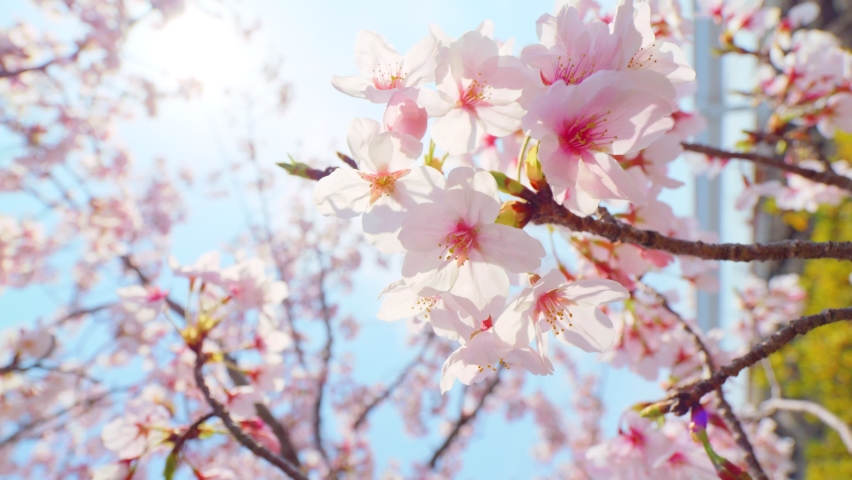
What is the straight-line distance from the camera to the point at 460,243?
2.62 feet

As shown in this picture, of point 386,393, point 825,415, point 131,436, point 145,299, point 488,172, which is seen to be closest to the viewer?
point 488,172

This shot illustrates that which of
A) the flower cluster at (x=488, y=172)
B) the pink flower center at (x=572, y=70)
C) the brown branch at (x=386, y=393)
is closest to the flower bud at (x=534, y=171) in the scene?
the flower cluster at (x=488, y=172)

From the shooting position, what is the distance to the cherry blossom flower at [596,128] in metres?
0.71

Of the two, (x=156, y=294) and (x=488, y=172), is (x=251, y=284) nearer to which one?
(x=156, y=294)

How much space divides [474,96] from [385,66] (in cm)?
20

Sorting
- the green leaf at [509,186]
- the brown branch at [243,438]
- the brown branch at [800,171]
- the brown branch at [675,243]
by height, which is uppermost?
the green leaf at [509,186]

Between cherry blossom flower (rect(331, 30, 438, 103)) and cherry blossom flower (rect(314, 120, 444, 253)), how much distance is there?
128 mm

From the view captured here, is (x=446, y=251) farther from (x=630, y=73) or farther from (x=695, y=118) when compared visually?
(x=695, y=118)

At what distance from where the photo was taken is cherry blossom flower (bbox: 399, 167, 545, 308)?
0.74 meters

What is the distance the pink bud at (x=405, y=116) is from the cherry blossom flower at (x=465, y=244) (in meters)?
0.11

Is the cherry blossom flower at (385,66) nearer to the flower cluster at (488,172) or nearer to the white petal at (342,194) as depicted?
the flower cluster at (488,172)

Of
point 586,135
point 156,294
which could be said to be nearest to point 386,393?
point 156,294

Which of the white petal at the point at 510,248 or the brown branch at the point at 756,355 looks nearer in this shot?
the white petal at the point at 510,248

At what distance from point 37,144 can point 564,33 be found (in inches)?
199
